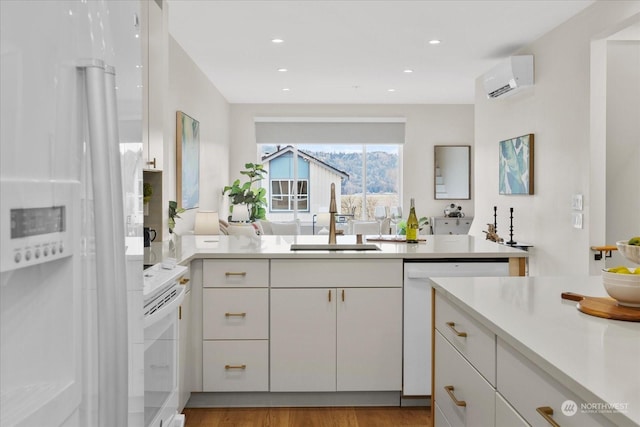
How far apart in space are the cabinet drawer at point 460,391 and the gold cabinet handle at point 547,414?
0.90ft

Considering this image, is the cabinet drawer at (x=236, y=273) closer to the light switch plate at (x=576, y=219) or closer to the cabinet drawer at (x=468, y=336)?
the cabinet drawer at (x=468, y=336)

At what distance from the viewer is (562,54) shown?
4707mm

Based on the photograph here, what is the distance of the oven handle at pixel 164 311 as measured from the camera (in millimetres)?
1393

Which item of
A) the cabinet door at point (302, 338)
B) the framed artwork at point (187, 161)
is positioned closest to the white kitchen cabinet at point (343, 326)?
the cabinet door at point (302, 338)

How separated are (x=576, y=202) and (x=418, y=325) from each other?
2278 mm

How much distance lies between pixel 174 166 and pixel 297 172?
4.35m

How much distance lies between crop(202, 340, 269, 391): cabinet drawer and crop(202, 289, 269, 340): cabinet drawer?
5cm

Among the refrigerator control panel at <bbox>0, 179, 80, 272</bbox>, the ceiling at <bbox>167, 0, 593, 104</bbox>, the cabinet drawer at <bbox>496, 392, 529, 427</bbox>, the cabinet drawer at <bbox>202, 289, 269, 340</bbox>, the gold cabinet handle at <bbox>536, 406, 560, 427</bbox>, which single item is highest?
the ceiling at <bbox>167, 0, 593, 104</bbox>

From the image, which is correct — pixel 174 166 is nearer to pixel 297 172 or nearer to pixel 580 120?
pixel 580 120

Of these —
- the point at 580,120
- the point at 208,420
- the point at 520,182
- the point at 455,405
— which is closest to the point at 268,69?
the point at 520,182

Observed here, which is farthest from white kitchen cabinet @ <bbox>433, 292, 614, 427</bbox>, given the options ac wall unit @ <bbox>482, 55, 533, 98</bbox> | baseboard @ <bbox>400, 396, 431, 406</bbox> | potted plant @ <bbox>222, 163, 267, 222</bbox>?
potted plant @ <bbox>222, 163, 267, 222</bbox>

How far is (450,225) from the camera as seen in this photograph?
8.93 m

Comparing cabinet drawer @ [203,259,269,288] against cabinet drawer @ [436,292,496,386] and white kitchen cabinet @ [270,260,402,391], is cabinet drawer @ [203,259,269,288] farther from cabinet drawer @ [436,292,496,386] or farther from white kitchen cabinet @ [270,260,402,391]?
cabinet drawer @ [436,292,496,386]

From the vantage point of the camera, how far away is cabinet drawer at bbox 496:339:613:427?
928mm
